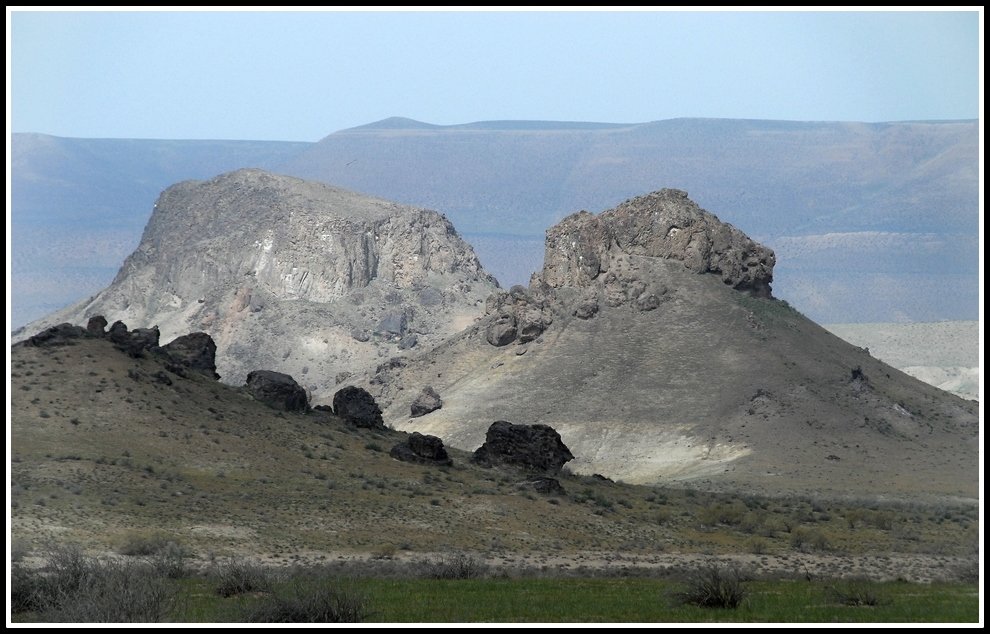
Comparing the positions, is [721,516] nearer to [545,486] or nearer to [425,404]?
[545,486]

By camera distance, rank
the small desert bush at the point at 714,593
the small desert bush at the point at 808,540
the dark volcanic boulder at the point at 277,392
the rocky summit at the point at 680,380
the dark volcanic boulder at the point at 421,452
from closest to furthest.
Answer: the small desert bush at the point at 714,593, the small desert bush at the point at 808,540, the dark volcanic boulder at the point at 421,452, the dark volcanic boulder at the point at 277,392, the rocky summit at the point at 680,380

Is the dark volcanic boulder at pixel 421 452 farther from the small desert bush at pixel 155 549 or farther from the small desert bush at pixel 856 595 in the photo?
the small desert bush at pixel 856 595

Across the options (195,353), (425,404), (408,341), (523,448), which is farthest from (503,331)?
(523,448)

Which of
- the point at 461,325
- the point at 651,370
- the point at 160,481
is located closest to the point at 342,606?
the point at 160,481

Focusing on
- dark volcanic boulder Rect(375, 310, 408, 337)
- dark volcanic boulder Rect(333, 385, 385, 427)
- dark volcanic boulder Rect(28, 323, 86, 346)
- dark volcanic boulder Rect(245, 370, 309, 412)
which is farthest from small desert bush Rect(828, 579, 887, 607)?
dark volcanic boulder Rect(375, 310, 408, 337)

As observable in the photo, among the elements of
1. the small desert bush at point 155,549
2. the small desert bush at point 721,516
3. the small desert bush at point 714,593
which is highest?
the small desert bush at point 714,593

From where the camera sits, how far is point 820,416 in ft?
390

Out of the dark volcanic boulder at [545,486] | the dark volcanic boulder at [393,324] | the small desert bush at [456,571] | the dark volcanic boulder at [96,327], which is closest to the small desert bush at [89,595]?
the small desert bush at [456,571]

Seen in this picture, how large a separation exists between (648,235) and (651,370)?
14691 mm

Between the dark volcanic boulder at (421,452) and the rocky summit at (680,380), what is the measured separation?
2746cm

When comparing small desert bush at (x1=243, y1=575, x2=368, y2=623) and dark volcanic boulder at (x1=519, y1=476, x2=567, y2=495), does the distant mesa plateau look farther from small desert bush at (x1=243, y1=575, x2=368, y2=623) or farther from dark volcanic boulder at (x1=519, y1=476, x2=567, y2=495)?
small desert bush at (x1=243, y1=575, x2=368, y2=623)

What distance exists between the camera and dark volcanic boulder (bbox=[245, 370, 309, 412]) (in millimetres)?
81375

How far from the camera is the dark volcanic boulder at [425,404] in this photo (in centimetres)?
13500

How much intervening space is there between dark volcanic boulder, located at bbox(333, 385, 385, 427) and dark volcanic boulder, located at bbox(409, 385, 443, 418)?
45545 mm
